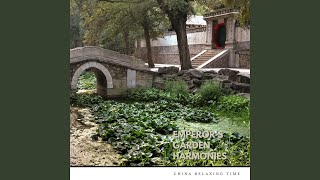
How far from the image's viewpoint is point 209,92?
411 inches

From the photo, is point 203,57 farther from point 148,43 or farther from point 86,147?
point 86,147

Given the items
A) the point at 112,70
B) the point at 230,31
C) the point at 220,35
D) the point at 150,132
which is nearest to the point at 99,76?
the point at 112,70

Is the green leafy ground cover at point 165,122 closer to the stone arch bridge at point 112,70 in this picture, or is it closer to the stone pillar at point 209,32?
the stone arch bridge at point 112,70

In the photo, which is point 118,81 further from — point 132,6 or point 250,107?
point 250,107

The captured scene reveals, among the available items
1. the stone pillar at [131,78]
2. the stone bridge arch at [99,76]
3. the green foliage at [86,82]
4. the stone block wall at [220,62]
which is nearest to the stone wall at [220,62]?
the stone block wall at [220,62]

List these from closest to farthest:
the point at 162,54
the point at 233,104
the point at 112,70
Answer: the point at 233,104
the point at 162,54
the point at 112,70

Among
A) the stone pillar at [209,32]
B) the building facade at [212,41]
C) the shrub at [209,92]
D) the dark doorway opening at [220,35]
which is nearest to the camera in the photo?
the shrub at [209,92]

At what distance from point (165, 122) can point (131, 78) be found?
2.40 metres

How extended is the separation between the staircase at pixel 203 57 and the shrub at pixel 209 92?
1.43 m

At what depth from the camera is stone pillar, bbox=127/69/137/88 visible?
1091cm

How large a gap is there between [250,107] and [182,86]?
301cm

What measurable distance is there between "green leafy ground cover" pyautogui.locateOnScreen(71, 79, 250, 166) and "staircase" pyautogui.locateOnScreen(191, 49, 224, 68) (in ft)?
6.11

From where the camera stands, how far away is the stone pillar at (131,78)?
10908 mm

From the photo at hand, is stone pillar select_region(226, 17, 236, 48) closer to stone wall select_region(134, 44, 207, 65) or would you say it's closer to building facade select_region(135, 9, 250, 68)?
building facade select_region(135, 9, 250, 68)
